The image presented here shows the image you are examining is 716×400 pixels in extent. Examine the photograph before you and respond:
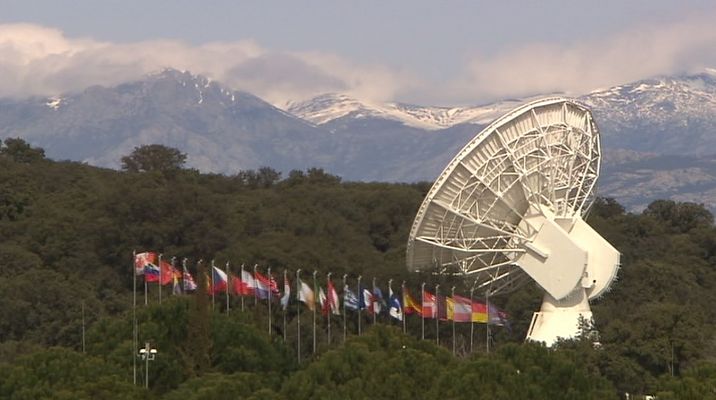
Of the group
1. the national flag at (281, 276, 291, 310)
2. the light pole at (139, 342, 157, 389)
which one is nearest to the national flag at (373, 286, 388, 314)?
the national flag at (281, 276, 291, 310)

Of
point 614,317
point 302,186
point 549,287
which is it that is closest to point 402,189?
point 302,186

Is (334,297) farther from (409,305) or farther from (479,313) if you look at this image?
(479,313)

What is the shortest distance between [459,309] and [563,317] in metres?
6.04

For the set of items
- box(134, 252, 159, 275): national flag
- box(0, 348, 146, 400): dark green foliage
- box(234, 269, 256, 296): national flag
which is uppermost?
box(134, 252, 159, 275): national flag

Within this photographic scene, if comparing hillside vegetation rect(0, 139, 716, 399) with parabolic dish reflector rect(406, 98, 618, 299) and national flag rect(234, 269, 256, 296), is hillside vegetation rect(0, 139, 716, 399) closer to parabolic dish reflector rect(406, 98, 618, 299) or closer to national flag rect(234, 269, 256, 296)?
national flag rect(234, 269, 256, 296)

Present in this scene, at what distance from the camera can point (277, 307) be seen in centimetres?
12200

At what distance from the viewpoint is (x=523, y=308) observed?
125688 millimetres

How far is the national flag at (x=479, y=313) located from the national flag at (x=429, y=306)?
224cm

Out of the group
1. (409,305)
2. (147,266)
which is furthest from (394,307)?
(147,266)

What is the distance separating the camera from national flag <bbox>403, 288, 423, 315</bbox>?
112 m

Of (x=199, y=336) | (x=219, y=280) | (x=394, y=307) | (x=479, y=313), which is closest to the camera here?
(x=199, y=336)

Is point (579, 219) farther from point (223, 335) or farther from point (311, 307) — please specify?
point (223, 335)

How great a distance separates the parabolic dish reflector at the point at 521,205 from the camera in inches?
4237

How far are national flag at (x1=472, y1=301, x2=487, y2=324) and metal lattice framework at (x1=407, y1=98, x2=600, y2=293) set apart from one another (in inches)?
92.2
